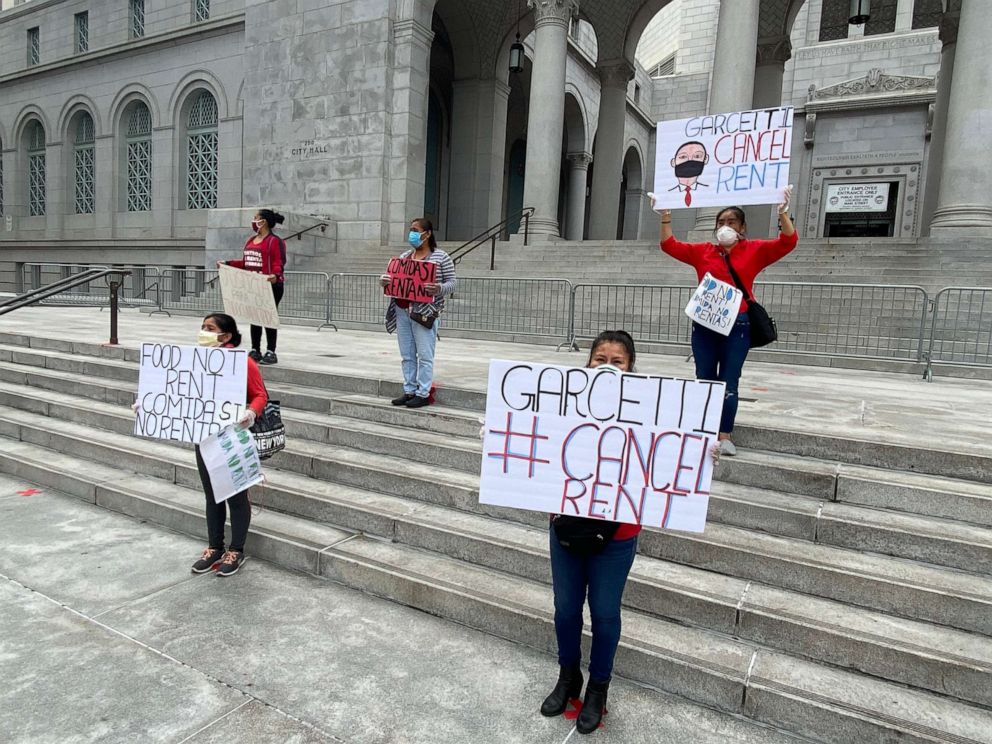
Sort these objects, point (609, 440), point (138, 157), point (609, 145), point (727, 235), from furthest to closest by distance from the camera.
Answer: point (138, 157), point (609, 145), point (727, 235), point (609, 440)

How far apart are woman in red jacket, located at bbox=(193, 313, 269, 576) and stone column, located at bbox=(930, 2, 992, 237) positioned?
1407 centimetres

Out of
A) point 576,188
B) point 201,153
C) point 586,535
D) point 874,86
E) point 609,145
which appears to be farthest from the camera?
point 576,188

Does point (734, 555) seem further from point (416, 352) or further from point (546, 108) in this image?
point (546, 108)

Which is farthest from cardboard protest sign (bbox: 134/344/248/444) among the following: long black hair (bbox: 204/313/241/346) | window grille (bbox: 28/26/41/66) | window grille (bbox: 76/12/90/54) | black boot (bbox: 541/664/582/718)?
window grille (bbox: 28/26/41/66)

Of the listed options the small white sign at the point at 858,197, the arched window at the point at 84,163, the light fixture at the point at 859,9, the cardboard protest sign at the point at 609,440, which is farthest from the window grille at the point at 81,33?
the cardboard protest sign at the point at 609,440

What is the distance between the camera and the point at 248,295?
7.07 meters

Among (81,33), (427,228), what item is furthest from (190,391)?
(81,33)

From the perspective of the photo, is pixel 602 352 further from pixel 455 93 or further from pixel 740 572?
pixel 455 93

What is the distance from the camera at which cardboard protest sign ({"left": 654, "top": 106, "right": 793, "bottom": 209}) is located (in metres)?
4.82

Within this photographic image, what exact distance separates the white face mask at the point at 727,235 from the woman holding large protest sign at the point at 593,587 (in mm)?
1732

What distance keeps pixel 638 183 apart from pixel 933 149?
1806 centimetres

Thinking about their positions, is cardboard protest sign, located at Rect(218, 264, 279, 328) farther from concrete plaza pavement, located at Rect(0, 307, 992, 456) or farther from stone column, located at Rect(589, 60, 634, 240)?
stone column, located at Rect(589, 60, 634, 240)

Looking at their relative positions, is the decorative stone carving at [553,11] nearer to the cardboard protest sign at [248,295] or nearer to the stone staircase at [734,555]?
the cardboard protest sign at [248,295]

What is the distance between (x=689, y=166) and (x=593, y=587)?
376 centimetres
